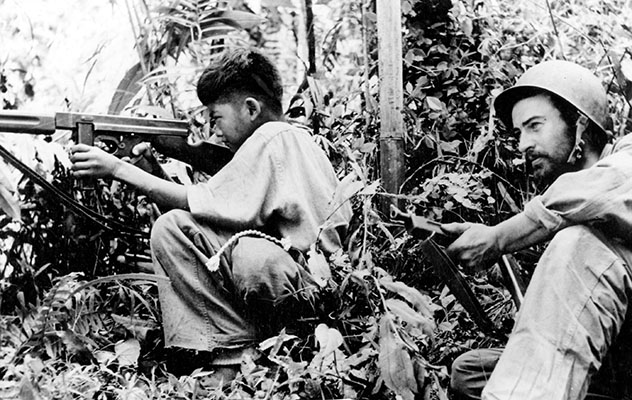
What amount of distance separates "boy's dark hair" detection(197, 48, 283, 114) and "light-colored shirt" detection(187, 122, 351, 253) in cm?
19

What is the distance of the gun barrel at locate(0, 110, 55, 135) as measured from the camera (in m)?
3.16

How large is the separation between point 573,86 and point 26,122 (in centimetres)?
200

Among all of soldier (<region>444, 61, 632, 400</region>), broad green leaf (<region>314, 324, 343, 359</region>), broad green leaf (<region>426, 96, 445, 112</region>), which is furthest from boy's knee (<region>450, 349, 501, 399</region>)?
broad green leaf (<region>426, 96, 445, 112</region>)

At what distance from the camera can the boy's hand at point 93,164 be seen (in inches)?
123

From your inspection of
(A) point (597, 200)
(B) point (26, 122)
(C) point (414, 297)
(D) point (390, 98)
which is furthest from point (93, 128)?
(A) point (597, 200)

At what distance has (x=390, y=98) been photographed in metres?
3.60

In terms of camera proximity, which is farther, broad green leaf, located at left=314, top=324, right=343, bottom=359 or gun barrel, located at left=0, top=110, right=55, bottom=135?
gun barrel, located at left=0, top=110, right=55, bottom=135

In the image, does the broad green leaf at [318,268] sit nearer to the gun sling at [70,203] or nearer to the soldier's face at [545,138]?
the soldier's face at [545,138]

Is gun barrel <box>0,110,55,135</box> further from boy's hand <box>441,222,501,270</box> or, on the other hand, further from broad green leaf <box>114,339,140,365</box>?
boy's hand <box>441,222,501,270</box>

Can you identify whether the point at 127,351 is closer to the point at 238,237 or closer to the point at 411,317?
the point at 238,237

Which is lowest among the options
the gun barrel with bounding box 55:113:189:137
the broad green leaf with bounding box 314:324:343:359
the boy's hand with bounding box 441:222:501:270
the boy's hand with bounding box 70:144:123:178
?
the broad green leaf with bounding box 314:324:343:359

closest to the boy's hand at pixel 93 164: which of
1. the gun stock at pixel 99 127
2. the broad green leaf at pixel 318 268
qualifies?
the gun stock at pixel 99 127

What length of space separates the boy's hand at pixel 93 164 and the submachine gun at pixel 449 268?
3.59 feet

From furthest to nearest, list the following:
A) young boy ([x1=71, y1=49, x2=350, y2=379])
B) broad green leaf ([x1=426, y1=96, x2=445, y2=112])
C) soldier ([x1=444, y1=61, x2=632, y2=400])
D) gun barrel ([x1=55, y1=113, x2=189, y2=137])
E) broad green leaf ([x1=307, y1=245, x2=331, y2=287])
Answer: broad green leaf ([x1=426, y1=96, x2=445, y2=112]), gun barrel ([x1=55, y1=113, x2=189, y2=137]), young boy ([x1=71, y1=49, x2=350, y2=379]), broad green leaf ([x1=307, y1=245, x2=331, y2=287]), soldier ([x1=444, y1=61, x2=632, y2=400])
